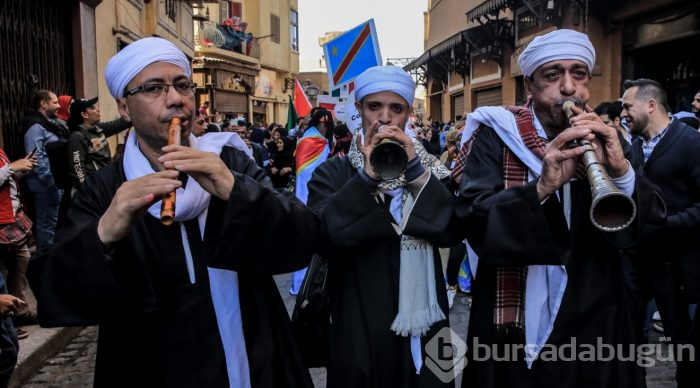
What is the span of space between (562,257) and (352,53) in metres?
3.61

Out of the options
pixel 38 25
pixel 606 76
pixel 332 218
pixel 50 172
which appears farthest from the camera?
pixel 606 76

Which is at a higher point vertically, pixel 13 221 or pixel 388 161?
pixel 388 161

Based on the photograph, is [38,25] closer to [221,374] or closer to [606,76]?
[221,374]

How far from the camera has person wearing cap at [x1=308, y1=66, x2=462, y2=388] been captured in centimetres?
228

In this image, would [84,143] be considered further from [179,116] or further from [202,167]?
[202,167]

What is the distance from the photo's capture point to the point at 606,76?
43.7 feet

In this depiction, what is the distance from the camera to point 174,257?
1.99 meters

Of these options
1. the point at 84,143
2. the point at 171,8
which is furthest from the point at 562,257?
the point at 171,8

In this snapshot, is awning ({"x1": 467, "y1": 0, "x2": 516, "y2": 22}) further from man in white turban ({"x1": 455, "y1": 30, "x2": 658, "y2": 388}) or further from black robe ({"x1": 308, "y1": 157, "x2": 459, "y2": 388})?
black robe ({"x1": 308, "y1": 157, "x2": 459, "y2": 388})

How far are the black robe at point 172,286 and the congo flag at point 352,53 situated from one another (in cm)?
337

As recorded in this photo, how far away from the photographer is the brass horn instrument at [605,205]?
1915mm

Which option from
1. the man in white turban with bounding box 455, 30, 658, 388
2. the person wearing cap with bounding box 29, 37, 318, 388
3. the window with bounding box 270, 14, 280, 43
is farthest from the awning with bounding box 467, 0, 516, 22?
the window with bounding box 270, 14, 280, 43

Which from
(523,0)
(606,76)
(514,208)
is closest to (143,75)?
(514,208)

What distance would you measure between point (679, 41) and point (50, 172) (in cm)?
1062
